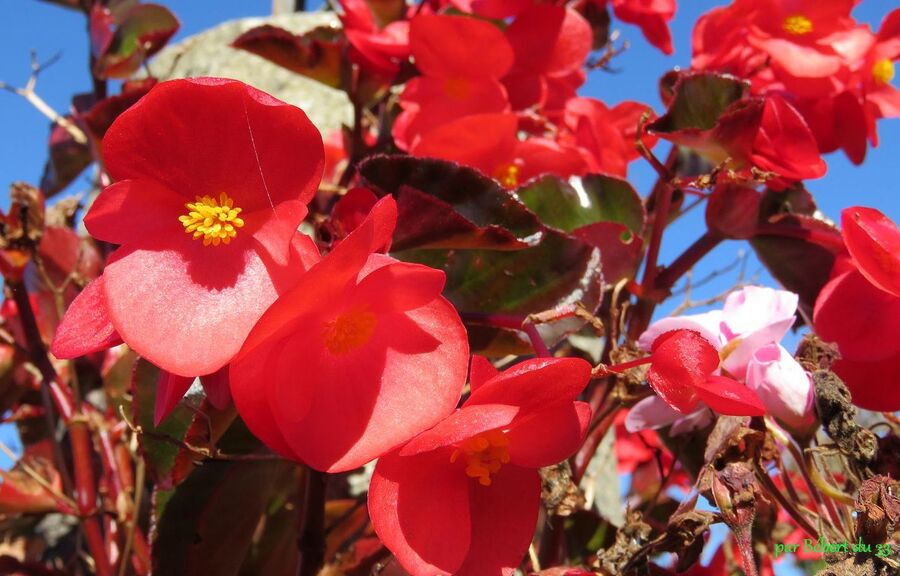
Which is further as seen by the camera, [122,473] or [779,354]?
[122,473]

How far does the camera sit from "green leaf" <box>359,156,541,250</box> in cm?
44

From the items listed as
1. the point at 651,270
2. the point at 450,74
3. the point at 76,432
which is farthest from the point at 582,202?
the point at 76,432

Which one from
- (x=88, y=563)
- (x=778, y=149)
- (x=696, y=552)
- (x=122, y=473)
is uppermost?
(x=778, y=149)

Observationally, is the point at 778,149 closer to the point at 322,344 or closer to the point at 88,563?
the point at 322,344

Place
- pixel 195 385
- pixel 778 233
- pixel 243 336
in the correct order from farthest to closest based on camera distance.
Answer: pixel 778 233 → pixel 195 385 → pixel 243 336

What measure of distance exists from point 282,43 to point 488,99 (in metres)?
0.19

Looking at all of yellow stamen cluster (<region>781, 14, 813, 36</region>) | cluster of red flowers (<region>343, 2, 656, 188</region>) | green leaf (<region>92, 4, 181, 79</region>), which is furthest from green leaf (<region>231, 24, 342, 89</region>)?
yellow stamen cluster (<region>781, 14, 813, 36</region>)

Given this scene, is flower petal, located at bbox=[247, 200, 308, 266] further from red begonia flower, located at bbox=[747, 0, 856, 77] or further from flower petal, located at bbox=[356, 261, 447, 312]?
red begonia flower, located at bbox=[747, 0, 856, 77]

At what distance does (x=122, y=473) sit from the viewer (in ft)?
2.31

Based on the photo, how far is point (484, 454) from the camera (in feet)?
1.17

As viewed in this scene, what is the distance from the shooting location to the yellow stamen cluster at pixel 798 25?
608 mm

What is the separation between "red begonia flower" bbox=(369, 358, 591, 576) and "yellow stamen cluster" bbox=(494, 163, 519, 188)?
29 centimetres

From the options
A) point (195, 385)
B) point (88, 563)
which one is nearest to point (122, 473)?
point (88, 563)

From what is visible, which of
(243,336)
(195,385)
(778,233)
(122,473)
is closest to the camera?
(243,336)
